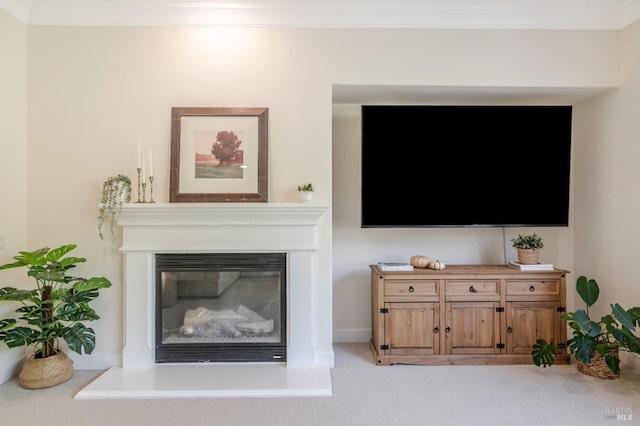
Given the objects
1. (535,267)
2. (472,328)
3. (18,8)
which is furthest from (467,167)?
(18,8)

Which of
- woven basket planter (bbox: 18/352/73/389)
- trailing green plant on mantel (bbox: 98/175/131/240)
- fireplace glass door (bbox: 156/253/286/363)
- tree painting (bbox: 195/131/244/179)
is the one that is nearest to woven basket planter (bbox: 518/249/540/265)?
fireplace glass door (bbox: 156/253/286/363)

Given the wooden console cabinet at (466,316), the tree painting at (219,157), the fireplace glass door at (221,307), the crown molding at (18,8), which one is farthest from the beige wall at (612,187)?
the crown molding at (18,8)

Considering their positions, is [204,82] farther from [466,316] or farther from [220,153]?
[466,316]

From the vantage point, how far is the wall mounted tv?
9.84 feet

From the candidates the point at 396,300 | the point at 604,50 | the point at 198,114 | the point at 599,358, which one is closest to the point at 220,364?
the point at 396,300

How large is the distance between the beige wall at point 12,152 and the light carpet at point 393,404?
741mm

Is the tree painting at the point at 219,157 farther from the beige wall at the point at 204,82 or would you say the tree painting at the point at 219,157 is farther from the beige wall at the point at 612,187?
the beige wall at the point at 612,187

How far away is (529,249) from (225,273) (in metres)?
2.59

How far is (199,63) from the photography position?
2.83 m

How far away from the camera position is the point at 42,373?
96.3 inches

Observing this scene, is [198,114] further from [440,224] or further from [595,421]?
[595,421]

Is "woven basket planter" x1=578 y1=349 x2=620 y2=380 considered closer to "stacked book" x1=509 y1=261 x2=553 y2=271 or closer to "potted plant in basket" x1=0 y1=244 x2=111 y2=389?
"stacked book" x1=509 y1=261 x2=553 y2=271

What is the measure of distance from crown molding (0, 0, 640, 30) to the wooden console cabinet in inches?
81.1

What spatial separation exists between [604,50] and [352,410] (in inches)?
135
